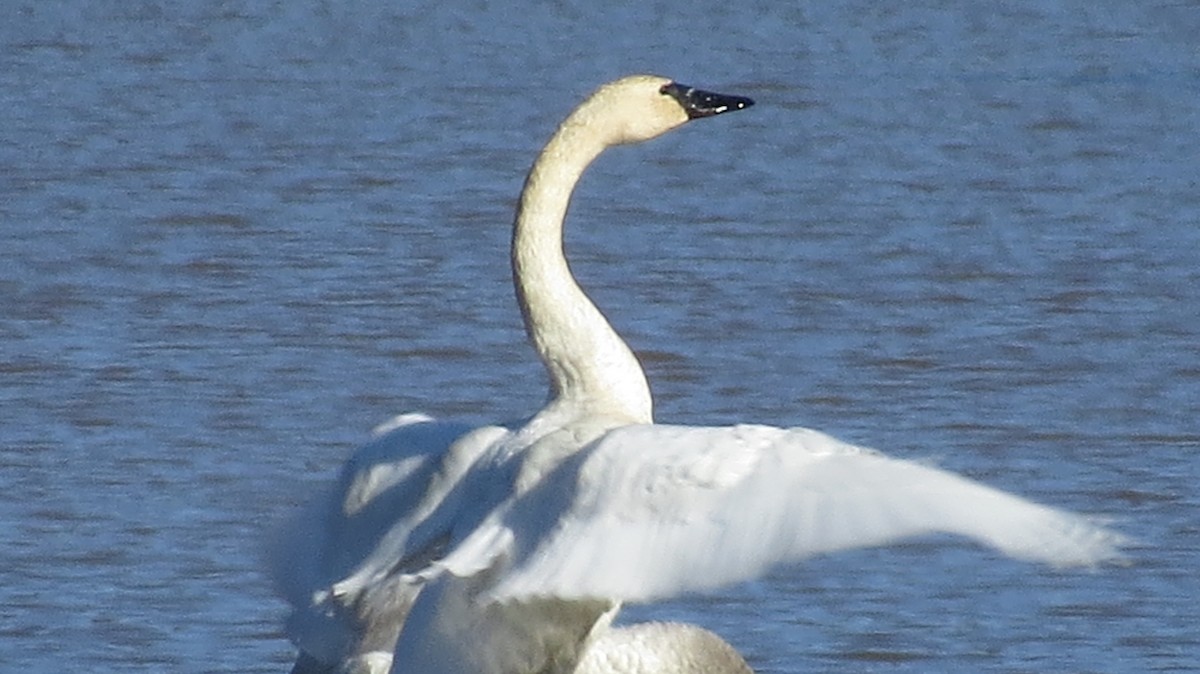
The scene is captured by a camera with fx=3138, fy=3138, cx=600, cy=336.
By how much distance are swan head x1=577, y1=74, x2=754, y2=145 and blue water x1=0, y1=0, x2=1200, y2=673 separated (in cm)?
88

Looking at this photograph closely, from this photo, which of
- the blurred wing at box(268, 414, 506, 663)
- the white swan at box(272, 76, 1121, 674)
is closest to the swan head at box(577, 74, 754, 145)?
the white swan at box(272, 76, 1121, 674)

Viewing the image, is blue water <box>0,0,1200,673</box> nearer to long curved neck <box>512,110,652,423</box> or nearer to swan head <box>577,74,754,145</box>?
long curved neck <box>512,110,652,423</box>

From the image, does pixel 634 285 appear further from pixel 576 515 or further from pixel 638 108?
pixel 576 515

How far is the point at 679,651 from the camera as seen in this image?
5594 millimetres

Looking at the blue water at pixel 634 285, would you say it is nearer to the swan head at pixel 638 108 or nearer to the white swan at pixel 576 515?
the white swan at pixel 576 515

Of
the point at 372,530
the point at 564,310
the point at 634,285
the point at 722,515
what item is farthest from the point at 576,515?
the point at 634,285

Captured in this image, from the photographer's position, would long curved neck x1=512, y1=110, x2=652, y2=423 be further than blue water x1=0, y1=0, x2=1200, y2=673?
No

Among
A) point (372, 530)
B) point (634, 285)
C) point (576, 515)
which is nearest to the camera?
point (576, 515)

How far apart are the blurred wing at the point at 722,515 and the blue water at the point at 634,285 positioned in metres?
1.10

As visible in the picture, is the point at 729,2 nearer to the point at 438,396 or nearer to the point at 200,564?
the point at 438,396

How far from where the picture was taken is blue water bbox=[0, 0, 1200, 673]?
676 cm

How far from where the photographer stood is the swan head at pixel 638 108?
5191 mm

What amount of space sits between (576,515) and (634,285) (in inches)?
218

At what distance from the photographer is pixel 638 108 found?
5.22 m
